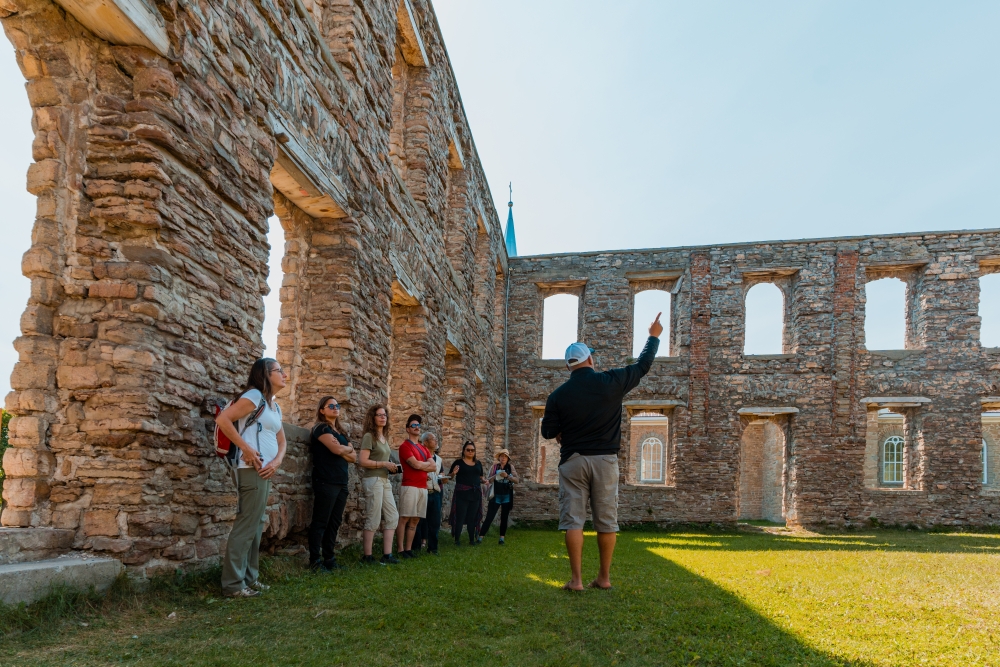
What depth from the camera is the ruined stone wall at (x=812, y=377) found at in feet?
60.6

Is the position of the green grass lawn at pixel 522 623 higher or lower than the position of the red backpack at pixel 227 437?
lower

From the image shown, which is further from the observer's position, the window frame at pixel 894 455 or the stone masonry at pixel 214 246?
the window frame at pixel 894 455

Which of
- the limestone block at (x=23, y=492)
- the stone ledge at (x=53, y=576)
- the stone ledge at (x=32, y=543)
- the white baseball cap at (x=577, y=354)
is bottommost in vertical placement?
the stone ledge at (x=53, y=576)

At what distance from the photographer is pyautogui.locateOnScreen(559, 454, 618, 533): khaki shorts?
16.7 feet

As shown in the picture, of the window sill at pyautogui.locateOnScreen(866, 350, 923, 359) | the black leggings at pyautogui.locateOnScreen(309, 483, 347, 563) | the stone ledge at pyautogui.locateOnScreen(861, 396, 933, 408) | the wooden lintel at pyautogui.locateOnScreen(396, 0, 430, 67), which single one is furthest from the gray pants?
the window sill at pyautogui.locateOnScreen(866, 350, 923, 359)

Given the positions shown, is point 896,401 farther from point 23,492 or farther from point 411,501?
point 23,492

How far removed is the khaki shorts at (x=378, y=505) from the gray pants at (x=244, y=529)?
7.39 feet

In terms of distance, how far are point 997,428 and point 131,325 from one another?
110 feet

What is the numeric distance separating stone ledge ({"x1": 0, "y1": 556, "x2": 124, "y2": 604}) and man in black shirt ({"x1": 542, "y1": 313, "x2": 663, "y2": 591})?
9.41ft

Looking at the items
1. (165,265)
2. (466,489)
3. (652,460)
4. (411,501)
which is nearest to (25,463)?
(165,265)

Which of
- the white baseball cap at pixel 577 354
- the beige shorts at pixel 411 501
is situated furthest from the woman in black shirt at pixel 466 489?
the white baseball cap at pixel 577 354

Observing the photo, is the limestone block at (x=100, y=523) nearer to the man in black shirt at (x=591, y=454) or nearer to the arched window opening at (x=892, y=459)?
the man in black shirt at (x=591, y=454)

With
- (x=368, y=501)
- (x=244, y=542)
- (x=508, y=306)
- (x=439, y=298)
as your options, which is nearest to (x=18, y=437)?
(x=244, y=542)

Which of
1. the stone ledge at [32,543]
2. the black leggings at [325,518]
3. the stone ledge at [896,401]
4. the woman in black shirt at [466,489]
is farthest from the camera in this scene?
the stone ledge at [896,401]
